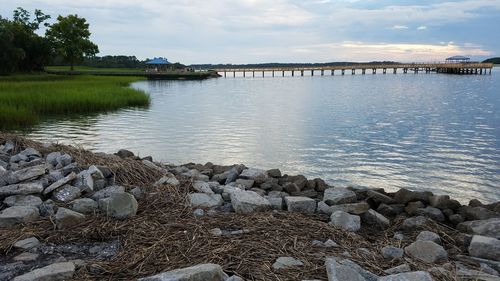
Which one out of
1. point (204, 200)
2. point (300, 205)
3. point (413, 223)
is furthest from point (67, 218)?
point (413, 223)

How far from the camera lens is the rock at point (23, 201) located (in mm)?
5516

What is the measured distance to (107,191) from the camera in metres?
5.88

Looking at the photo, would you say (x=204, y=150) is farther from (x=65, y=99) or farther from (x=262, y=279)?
(x=65, y=99)

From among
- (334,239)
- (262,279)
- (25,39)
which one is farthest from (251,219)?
(25,39)

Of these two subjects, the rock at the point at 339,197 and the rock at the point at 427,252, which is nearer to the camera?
the rock at the point at 427,252

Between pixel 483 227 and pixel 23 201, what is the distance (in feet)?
19.3

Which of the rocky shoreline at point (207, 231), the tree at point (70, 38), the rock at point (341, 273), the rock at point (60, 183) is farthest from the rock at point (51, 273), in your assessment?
the tree at point (70, 38)

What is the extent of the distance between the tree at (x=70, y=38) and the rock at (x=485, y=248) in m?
76.6

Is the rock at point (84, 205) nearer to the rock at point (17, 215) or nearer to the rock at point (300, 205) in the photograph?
the rock at point (17, 215)

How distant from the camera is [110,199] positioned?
527cm

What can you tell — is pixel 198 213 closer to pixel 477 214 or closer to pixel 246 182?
pixel 246 182

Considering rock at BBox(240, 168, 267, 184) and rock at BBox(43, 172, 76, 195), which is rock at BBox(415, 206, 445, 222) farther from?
rock at BBox(43, 172, 76, 195)

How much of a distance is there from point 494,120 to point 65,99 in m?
27.0

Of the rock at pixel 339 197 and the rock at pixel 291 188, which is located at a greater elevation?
the rock at pixel 339 197
